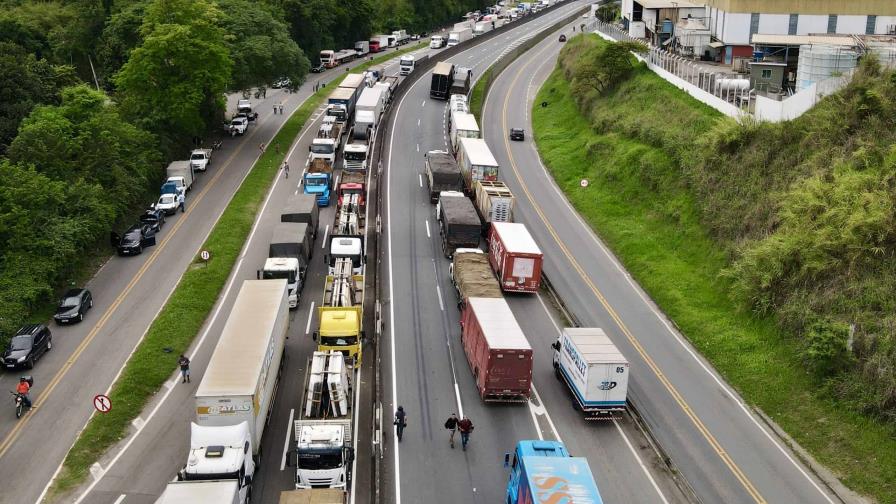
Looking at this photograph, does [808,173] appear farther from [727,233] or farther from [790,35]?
[790,35]

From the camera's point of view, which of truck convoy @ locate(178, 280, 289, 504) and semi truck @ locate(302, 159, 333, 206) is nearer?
truck convoy @ locate(178, 280, 289, 504)

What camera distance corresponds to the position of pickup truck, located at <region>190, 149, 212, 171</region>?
6762cm

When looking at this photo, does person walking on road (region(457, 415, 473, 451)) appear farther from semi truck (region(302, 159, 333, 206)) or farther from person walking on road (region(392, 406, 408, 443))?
semi truck (region(302, 159, 333, 206))

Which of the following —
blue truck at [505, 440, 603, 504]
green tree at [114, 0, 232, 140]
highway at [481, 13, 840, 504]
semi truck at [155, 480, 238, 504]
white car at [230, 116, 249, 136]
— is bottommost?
highway at [481, 13, 840, 504]

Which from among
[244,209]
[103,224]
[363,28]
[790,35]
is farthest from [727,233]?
[363,28]

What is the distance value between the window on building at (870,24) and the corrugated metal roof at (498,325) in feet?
139

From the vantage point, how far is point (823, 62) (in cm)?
4725

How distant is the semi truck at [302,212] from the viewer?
1987 inches

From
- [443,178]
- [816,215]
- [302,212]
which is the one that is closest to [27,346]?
[302,212]

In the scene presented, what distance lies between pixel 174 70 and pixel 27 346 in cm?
3762

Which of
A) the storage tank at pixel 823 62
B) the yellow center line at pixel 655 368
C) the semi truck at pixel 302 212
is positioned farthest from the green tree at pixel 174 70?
the storage tank at pixel 823 62

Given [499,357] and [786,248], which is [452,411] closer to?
[499,357]

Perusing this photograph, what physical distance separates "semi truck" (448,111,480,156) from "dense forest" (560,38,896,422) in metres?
16.9

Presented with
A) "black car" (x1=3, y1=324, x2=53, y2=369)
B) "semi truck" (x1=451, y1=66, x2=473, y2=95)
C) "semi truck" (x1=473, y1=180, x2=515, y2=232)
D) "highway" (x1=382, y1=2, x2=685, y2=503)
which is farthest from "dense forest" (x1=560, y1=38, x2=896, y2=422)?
"semi truck" (x1=451, y1=66, x2=473, y2=95)
